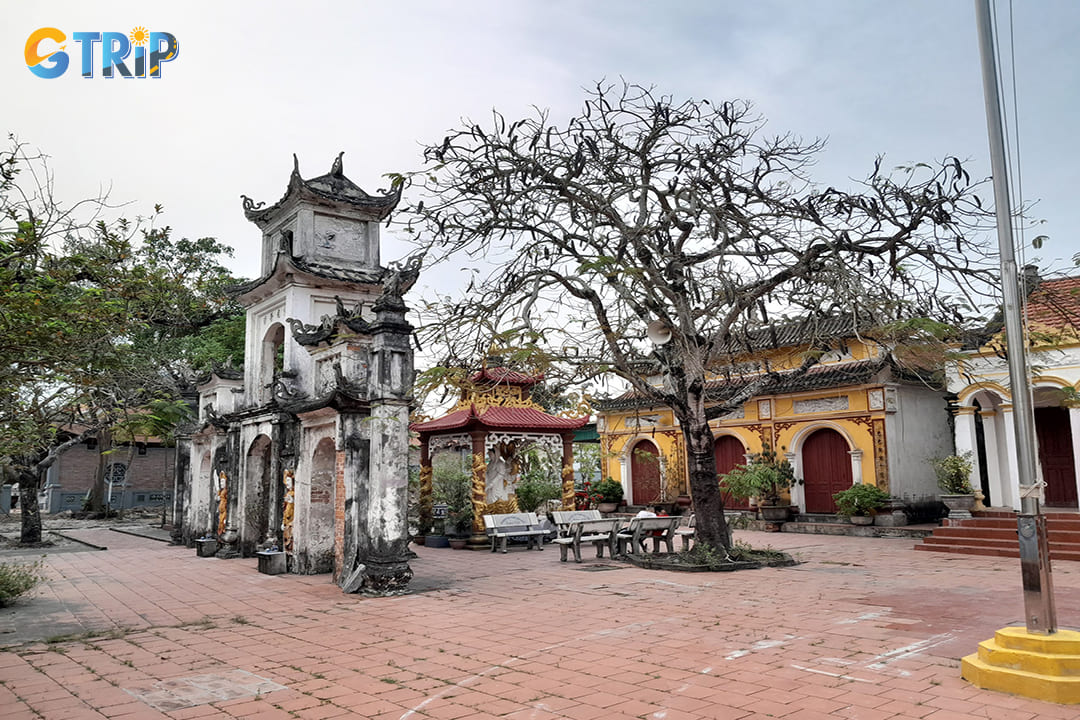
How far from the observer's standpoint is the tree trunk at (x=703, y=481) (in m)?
12.8

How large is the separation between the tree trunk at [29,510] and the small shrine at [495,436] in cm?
Answer: 987

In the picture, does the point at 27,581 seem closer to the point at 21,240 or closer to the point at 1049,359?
the point at 21,240

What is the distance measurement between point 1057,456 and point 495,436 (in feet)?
44.7

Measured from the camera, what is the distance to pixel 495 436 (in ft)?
59.2

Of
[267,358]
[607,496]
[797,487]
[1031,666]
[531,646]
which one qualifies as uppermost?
[267,358]

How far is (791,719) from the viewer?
4727 mm

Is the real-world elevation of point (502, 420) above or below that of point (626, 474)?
above

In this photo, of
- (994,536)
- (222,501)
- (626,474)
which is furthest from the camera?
(626,474)

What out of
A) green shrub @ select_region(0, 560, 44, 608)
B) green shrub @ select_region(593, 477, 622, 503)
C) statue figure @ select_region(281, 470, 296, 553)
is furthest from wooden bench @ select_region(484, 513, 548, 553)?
green shrub @ select_region(0, 560, 44, 608)

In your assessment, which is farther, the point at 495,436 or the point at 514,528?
the point at 495,436

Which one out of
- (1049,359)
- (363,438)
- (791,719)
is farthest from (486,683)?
(1049,359)

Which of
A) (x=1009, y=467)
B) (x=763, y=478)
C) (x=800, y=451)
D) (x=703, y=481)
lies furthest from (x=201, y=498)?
(x=1009, y=467)

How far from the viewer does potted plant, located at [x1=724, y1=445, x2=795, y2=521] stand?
19.9 metres

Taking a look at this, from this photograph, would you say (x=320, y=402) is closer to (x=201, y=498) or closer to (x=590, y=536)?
(x=590, y=536)
